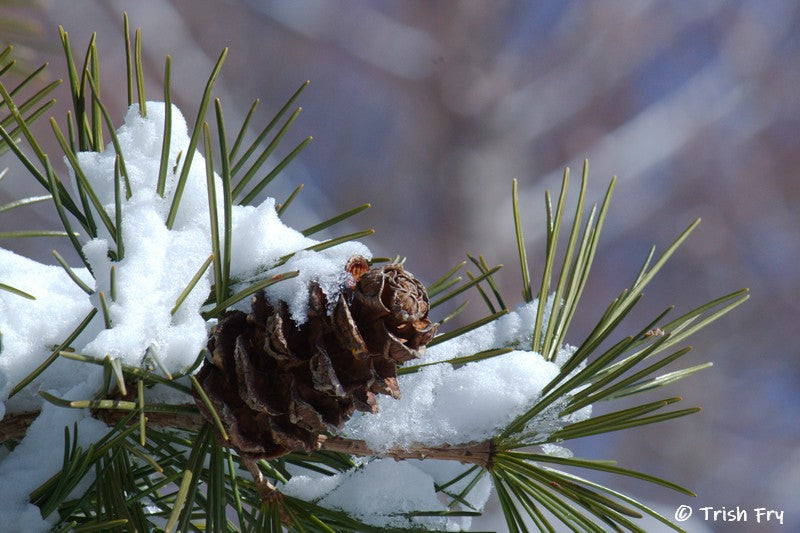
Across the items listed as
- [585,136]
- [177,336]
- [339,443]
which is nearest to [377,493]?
[339,443]

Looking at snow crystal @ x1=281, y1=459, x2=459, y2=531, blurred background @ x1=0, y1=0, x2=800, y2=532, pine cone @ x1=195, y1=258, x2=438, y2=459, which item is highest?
blurred background @ x1=0, y1=0, x2=800, y2=532

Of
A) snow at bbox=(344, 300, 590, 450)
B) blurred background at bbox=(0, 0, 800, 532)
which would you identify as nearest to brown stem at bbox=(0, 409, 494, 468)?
snow at bbox=(344, 300, 590, 450)

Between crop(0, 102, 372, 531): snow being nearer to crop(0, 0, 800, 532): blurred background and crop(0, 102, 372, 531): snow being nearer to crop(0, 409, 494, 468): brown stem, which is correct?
crop(0, 409, 494, 468): brown stem

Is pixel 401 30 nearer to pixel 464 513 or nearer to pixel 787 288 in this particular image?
pixel 787 288

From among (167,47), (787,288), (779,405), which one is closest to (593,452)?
(779,405)

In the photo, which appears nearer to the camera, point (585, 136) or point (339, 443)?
point (339, 443)

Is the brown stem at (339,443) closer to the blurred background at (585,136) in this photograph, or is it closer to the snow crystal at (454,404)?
the snow crystal at (454,404)

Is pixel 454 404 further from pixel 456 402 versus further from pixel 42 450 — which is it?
pixel 42 450

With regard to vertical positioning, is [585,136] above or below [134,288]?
above
